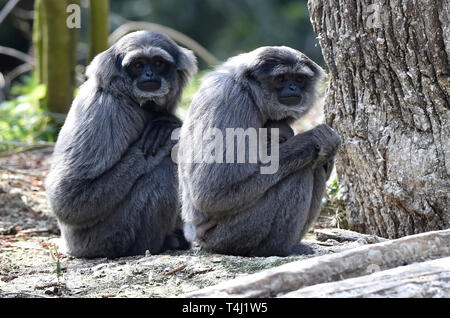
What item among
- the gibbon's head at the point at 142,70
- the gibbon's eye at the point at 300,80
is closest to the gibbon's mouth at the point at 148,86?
Answer: the gibbon's head at the point at 142,70

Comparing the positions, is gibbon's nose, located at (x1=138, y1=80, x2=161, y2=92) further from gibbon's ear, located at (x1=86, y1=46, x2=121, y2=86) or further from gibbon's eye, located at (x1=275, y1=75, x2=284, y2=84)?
gibbon's eye, located at (x1=275, y1=75, x2=284, y2=84)

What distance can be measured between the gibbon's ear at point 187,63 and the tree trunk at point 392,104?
1656mm

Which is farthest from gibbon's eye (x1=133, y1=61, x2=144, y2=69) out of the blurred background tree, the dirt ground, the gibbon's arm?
the blurred background tree

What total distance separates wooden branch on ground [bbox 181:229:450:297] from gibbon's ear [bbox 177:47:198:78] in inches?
145

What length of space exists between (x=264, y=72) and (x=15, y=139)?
647cm

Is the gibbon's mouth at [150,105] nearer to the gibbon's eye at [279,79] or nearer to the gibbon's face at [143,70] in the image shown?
the gibbon's face at [143,70]

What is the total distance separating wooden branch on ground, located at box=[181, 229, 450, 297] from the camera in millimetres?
4254

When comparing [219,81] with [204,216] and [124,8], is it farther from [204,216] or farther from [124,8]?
[124,8]

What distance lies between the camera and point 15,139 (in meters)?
11.5

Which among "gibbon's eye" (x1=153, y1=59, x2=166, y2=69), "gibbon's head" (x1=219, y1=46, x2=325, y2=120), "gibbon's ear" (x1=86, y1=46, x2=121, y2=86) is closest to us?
"gibbon's head" (x1=219, y1=46, x2=325, y2=120)

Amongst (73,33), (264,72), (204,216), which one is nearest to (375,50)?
(264,72)

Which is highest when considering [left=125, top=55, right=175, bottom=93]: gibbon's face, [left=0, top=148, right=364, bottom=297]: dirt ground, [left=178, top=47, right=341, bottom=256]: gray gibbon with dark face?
[left=125, top=55, right=175, bottom=93]: gibbon's face

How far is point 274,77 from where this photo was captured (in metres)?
6.45

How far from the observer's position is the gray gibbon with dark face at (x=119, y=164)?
6961 mm
